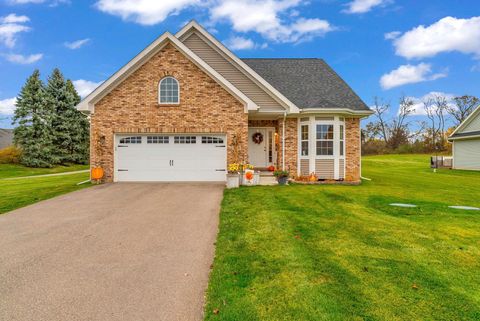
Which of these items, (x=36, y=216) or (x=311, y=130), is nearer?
(x=36, y=216)

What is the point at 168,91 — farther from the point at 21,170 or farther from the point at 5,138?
the point at 5,138

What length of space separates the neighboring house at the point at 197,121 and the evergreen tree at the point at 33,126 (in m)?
21.9

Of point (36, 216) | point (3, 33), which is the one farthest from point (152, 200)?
point (3, 33)

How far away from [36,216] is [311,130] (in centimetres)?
1117

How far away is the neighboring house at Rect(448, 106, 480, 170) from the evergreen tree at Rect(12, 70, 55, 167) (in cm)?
3913

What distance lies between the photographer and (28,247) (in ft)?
17.8

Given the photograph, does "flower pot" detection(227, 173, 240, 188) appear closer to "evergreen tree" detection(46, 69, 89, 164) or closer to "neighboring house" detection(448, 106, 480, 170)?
"neighboring house" detection(448, 106, 480, 170)

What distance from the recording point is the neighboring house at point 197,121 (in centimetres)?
1298

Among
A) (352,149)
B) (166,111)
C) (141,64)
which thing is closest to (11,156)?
(141,64)

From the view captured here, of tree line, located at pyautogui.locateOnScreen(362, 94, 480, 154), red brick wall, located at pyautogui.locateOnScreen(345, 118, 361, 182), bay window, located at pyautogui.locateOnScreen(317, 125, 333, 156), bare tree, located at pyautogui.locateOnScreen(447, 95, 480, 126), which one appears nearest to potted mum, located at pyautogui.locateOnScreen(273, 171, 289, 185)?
bay window, located at pyautogui.locateOnScreen(317, 125, 333, 156)

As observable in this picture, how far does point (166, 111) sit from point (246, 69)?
174 inches

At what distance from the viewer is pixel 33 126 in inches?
1190

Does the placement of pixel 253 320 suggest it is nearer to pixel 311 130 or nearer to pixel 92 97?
pixel 311 130

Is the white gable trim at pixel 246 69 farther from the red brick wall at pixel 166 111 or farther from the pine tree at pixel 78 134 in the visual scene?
the pine tree at pixel 78 134
